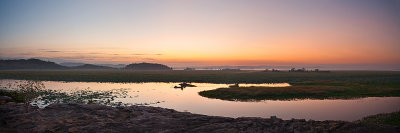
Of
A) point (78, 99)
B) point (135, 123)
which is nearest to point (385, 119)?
point (135, 123)

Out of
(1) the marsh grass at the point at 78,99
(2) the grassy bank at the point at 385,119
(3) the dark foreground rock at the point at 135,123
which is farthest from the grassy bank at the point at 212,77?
(3) the dark foreground rock at the point at 135,123

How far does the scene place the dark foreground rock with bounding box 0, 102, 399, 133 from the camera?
12.2 metres

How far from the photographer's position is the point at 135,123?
13.9 m

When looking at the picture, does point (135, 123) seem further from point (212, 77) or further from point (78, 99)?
point (212, 77)

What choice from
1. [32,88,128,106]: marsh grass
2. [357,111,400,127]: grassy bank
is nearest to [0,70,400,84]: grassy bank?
[32,88,128,106]: marsh grass

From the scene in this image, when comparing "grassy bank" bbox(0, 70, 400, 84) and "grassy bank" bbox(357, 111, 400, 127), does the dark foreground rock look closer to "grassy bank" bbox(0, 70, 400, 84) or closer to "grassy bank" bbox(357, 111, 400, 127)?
"grassy bank" bbox(357, 111, 400, 127)

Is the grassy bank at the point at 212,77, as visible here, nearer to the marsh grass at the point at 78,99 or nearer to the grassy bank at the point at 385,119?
the marsh grass at the point at 78,99

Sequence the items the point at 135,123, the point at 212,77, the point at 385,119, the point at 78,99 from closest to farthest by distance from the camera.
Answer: the point at 135,123, the point at 385,119, the point at 78,99, the point at 212,77

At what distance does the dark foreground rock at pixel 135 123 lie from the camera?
481 inches

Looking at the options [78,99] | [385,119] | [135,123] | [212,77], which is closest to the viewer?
[135,123]

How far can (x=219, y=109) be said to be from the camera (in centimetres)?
2958

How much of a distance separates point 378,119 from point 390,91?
2755 centimetres

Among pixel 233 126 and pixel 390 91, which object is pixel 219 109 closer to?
pixel 233 126

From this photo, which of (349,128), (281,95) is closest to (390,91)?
(281,95)
